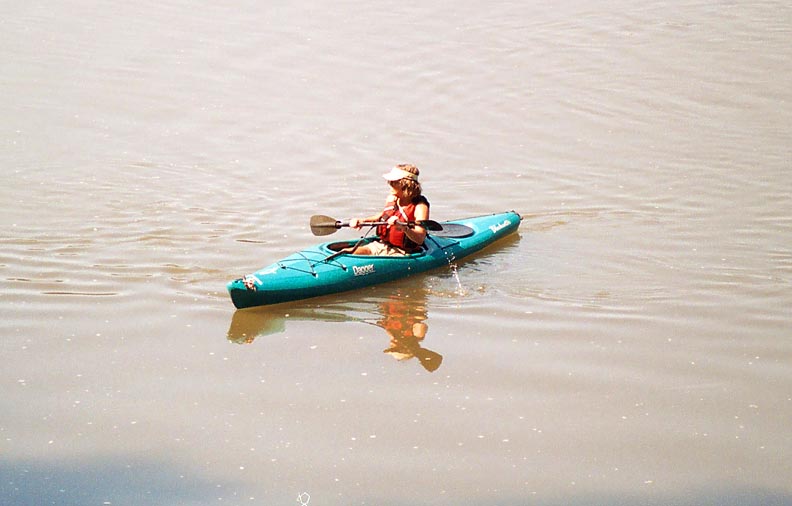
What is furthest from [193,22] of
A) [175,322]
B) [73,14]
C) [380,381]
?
[380,381]

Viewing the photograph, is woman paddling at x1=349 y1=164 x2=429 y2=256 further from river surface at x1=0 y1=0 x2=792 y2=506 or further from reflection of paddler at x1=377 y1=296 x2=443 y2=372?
reflection of paddler at x1=377 y1=296 x2=443 y2=372

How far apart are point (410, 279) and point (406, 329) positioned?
2.99 feet

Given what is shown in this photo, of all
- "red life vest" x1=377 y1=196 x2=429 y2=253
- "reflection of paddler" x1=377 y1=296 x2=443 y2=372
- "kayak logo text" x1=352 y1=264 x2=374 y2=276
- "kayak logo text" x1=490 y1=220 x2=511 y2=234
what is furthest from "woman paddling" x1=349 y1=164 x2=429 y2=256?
"kayak logo text" x1=490 y1=220 x2=511 y2=234

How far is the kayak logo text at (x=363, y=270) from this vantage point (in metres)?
7.52

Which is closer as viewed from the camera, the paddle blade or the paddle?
the paddle

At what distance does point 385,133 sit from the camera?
1177 cm

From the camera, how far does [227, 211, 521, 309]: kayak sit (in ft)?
Answer: 23.4

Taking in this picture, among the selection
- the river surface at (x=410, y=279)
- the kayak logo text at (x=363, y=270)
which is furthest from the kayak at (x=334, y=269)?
the river surface at (x=410, y=279)

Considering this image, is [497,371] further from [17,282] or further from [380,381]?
[17,282]

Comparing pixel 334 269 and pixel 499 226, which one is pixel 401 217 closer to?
pixel 334 269

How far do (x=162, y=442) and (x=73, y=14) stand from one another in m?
11.5

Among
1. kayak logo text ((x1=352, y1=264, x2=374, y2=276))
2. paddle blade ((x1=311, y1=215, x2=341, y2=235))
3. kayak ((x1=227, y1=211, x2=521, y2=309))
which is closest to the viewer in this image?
kayak ((x1=227, y1=211, x2=521, y2=309))

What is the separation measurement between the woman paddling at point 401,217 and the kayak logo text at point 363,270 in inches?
9.3

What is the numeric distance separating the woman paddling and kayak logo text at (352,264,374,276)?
24 cm
